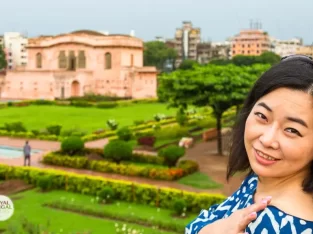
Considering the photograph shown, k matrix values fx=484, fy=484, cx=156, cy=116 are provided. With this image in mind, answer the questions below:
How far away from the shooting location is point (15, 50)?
6806 cm

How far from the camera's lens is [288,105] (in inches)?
60.4

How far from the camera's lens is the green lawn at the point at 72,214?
28.0 ft

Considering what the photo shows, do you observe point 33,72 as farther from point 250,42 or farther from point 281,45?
point 281,45

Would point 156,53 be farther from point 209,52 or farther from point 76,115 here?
point 76,115

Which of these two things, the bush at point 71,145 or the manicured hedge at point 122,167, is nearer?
the manicured hedge at point 122,167

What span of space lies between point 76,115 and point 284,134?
2701 cm

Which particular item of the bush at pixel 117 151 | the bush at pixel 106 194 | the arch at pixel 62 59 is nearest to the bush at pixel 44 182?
the bush at pixel 106 194

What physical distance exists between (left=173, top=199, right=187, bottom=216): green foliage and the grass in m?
2.43

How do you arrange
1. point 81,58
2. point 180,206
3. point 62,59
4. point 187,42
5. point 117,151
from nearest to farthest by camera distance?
point 180,206 → point 117,151 → point 81,58 → point 62,59 → point 187,42

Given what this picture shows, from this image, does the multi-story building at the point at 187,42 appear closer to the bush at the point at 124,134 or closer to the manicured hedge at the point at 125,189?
the bush at the point at 124,134

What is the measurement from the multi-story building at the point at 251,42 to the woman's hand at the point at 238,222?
74520mm

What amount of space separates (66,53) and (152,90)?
802 cm

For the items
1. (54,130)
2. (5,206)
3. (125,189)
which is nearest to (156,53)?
(54,130)

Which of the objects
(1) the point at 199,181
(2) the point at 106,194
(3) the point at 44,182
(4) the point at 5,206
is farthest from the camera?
(1) the point at 199,181
